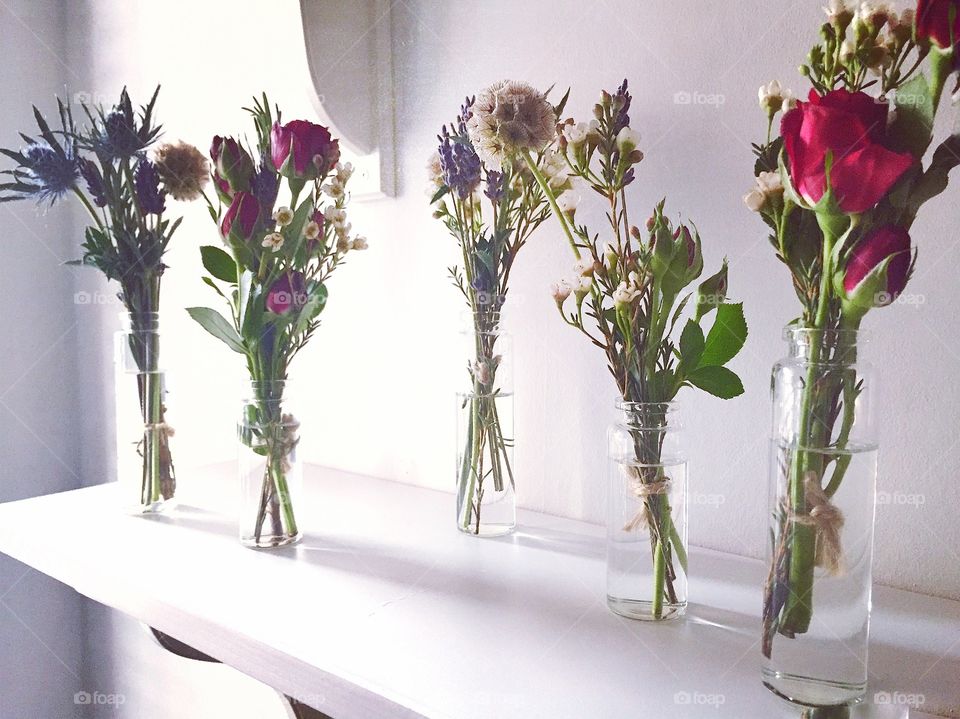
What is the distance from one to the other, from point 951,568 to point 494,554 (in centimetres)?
38

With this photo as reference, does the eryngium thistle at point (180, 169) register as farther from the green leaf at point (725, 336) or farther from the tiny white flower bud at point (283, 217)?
the green leaf at point (725, 336)

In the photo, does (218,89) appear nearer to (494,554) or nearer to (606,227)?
(606,227)

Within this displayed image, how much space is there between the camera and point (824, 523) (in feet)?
1.48

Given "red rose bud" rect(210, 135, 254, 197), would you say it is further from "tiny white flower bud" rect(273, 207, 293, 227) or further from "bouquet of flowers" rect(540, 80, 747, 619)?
"bouquet of flowers" rect(540, 80, 747, 619)

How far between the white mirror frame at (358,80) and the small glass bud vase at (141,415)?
0.32 metres

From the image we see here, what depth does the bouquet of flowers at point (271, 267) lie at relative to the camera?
0.73 m

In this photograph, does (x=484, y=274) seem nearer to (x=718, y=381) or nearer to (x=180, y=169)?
(x=718, y=381)

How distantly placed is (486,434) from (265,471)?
8.9 inches

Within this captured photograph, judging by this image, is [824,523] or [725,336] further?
[725,336]

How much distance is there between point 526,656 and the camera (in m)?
0.50

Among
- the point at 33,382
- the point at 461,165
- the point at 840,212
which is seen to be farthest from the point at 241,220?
the point at 33,382

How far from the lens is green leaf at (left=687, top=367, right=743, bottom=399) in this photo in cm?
57

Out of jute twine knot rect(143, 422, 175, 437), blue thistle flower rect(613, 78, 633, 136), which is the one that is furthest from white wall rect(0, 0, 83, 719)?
blue thistle flower rect(613, 78, 633, 136)

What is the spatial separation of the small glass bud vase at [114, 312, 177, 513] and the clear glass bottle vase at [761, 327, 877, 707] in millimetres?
709
